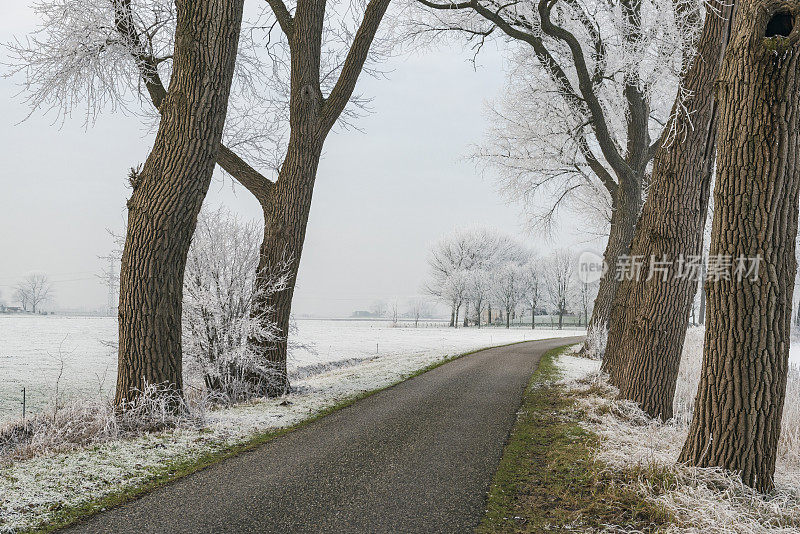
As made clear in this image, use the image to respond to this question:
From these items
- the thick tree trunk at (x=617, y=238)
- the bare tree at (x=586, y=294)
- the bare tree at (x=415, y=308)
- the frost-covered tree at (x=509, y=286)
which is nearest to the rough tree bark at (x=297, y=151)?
the thick tree trunk at (x=617, y=238)

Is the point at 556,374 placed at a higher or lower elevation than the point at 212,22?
lower

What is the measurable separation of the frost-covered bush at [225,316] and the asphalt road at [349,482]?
83.7 inches

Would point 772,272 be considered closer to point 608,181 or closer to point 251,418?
point 251,418

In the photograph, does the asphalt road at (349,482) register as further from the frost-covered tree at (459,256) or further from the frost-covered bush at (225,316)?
the frost-covered tree at (459,256)

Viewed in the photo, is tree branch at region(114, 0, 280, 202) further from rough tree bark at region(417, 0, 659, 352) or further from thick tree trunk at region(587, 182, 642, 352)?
thick tree trunk at region(587, 182, 642, 352)

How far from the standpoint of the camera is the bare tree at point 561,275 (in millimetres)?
61906

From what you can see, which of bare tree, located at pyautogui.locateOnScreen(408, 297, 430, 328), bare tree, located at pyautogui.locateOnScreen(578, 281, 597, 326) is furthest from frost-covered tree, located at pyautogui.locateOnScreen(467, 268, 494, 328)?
bare tree, located at pyautogui.locateOnScreen(408, 297, 430, 328)

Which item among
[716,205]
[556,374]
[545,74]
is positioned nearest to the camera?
[716,205]

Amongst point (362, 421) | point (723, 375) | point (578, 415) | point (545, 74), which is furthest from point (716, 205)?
point (545, 74)

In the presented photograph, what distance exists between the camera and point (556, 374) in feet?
38.9

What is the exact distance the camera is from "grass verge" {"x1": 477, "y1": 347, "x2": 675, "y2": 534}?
12.6 feet

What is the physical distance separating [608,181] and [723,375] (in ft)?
42.6

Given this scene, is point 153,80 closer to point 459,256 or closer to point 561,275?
point 459,256

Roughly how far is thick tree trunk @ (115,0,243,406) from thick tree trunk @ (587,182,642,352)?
11.4m
